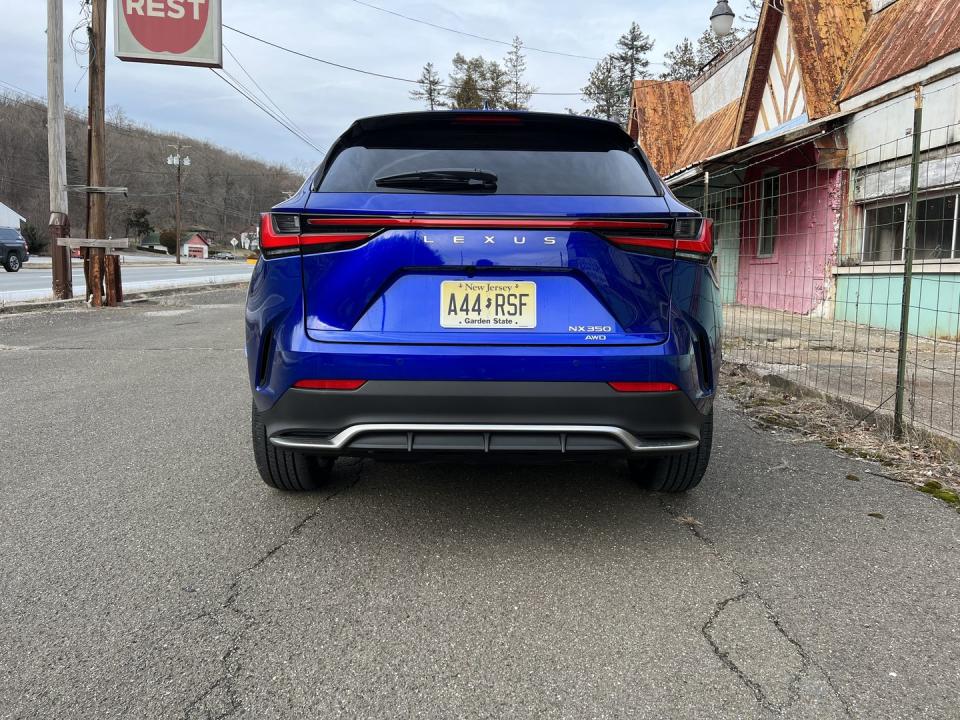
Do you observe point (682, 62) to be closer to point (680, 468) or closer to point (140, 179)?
point (680, 468)

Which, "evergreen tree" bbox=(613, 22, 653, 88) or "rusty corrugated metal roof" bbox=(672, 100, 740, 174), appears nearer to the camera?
"rusty corrugated metal roof" bbox=(672, 100, 740, 174)

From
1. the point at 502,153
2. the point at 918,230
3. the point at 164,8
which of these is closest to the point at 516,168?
the point at 502,153

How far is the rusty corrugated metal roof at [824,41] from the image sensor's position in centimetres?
1166

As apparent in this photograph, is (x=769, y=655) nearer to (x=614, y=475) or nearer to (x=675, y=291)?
(x=675, y=291)

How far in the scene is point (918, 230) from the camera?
945 centimetres

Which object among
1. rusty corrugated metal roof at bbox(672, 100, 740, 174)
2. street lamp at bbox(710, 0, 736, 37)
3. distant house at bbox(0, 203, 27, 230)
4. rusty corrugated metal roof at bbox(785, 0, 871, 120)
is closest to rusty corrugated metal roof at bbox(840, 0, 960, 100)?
rusty corrugated metal roof at bbox(785, 0, 871, 120)

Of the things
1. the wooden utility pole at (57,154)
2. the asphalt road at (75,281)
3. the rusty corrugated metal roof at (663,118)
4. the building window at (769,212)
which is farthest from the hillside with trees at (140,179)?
the building window at (769,212)

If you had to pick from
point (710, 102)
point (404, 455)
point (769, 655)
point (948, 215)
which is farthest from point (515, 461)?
point (710, 102)

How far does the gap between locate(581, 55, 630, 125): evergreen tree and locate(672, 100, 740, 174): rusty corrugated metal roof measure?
29.1 m

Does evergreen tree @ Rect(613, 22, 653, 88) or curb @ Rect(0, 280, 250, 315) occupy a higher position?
evergreen tree @ Rect(613, 22, 653, 88)

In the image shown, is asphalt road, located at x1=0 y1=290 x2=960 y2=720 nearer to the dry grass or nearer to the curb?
the dry grass

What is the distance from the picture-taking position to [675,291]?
2.74 meters

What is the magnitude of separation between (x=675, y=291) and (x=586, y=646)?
4.33 feet

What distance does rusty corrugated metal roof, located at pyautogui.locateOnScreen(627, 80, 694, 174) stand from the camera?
2172 centimetres
